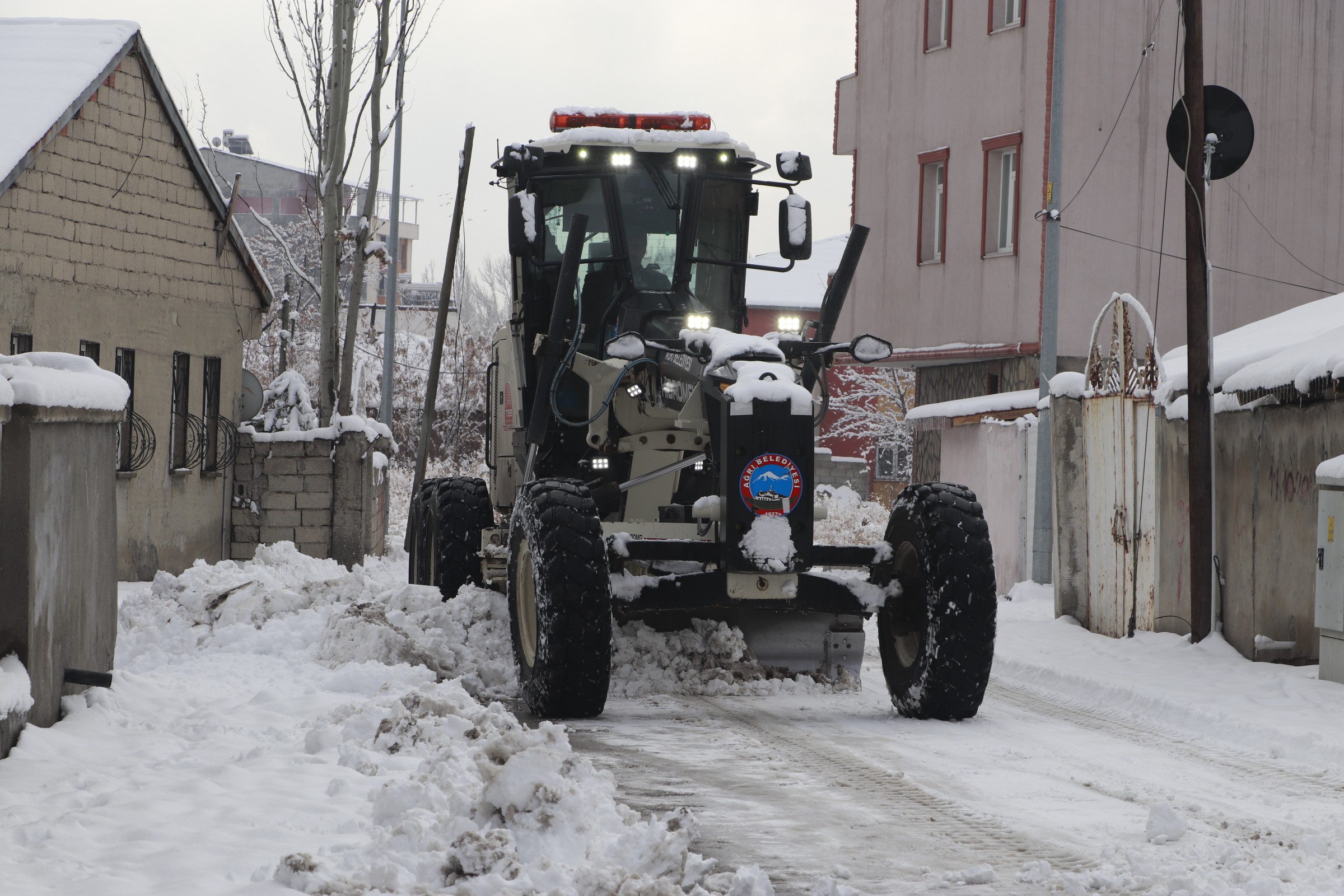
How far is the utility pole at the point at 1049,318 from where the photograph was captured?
51.7ft

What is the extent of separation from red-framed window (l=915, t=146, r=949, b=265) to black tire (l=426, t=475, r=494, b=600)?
→ 11976mm

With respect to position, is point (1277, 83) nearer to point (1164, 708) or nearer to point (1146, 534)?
point (1146, 534)

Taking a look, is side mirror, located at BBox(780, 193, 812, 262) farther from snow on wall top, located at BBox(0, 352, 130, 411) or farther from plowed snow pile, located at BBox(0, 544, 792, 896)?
snow on wall top, located at BBox(0, 352, 130, 411)

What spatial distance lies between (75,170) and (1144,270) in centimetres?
1291

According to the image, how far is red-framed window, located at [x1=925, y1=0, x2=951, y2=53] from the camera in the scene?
70.8 feet

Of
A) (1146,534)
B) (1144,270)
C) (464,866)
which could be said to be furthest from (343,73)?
(464,866)

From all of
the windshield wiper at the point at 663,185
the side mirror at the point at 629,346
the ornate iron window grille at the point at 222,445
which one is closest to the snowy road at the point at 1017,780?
the side mirror at the point at 629,346

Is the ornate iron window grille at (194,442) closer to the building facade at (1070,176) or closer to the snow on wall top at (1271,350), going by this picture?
the building facade at (1070,176)

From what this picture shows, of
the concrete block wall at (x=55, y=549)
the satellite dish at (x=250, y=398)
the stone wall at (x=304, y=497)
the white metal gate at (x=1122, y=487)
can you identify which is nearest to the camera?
the concrete block wall at (x=55, y=549)

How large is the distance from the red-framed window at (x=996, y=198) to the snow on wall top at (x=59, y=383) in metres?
15.3

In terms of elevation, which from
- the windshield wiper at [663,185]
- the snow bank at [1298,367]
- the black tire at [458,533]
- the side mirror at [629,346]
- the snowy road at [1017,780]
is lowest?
the snowy road at [1017,780]

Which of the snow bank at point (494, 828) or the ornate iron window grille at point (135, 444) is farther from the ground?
the ornate iron window grille at point (135, 444)

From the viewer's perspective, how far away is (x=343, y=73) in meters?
22.1

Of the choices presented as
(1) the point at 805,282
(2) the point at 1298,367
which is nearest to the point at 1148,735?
(2) the point at 1298,367
